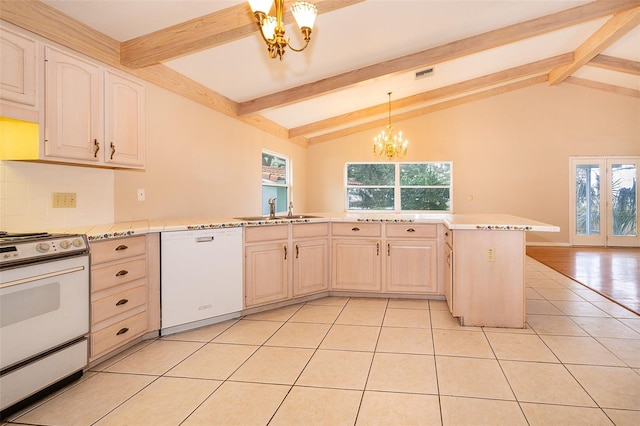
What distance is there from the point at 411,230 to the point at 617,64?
17.2 ft

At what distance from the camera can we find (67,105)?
2238 millimetres

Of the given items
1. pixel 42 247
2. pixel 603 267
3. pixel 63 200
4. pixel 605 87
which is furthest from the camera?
pixel 605 87

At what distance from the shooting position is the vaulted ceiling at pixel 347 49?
2.64 meters

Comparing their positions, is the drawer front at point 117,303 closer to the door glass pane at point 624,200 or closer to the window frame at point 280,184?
the window frame at point 280,184

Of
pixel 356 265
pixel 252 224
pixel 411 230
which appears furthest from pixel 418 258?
pixel 252 224

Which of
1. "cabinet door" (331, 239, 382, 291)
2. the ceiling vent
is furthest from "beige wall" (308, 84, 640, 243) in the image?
"cabinet door" (331, 239, 382, 291)

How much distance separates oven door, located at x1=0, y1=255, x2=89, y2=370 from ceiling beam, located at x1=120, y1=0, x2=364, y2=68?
170 cm

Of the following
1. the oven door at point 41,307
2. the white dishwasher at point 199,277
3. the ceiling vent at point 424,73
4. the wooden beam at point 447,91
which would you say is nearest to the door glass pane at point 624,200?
the wooden beam at point 447,91

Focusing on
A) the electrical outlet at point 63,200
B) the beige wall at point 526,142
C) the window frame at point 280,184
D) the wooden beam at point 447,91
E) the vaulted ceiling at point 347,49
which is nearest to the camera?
the electrical outlet at point 63,200

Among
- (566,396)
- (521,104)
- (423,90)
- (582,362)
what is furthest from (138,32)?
(521,104)

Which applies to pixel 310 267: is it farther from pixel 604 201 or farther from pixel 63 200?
pixel 604 201

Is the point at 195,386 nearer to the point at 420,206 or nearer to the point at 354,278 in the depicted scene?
the point at 354,278

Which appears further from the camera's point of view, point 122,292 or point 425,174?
point 425,174

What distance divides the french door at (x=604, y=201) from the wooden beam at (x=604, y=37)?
213 centimetres
